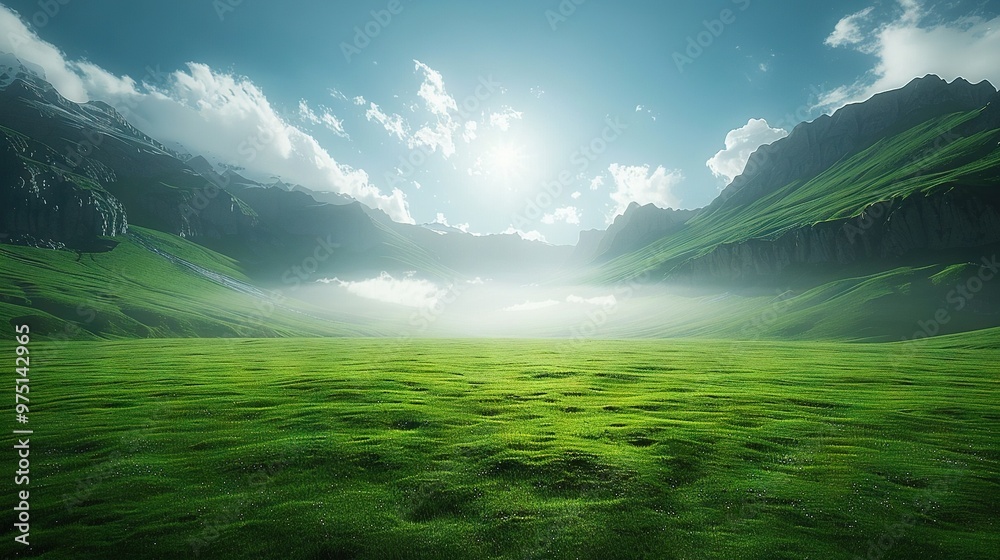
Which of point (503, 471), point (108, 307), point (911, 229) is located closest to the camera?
point (503, 471)

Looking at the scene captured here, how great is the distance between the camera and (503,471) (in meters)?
21.5

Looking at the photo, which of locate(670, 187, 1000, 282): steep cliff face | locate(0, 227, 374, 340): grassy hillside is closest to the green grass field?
locate(0, 227, 374, 340): grassy hillside

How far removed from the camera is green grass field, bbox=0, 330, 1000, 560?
635 inches

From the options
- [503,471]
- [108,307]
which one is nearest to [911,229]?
[503,471]

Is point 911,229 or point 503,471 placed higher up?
point 911,229

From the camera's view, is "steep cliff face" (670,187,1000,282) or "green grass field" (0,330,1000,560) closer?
"green grass field" (0,330,1000,560)

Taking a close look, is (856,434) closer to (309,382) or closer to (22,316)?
(309,382)

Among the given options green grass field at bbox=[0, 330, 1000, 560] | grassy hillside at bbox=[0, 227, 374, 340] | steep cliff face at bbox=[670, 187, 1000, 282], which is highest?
steep cliff face at bbox=[670, 187, 1000, 282]

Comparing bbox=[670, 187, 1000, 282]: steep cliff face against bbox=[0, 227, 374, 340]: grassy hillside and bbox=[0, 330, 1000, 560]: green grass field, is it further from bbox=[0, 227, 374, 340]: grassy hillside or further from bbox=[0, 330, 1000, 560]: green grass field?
bbox=[0, 227, 374, 340]: grassy hillside

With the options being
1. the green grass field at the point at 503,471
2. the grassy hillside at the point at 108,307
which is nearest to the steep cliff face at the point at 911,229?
the green grass field at the point at 503,471

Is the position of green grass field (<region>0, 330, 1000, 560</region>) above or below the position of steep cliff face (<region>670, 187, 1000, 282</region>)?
below

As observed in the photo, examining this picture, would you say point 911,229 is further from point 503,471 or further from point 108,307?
point 108,307

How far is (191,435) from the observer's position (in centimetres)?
2581

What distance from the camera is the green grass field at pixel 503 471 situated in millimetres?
16141
